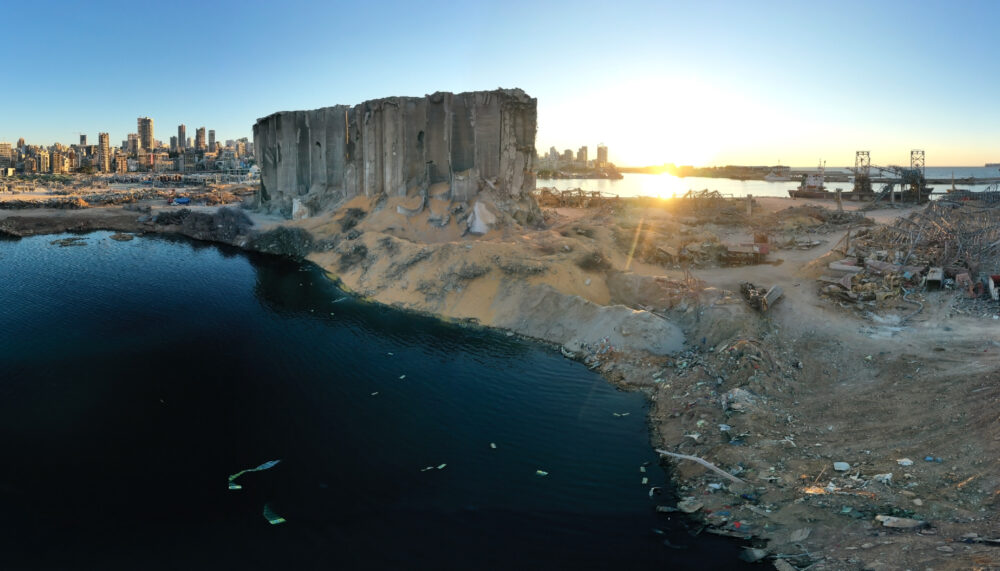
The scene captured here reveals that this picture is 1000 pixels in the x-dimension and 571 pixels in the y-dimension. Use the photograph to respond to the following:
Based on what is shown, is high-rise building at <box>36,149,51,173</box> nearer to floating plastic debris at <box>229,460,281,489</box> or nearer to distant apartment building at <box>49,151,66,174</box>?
distant apartment building at <box>49,151,66,174</box>

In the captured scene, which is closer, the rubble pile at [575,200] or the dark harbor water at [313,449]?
the dark harbor water at [313,449]

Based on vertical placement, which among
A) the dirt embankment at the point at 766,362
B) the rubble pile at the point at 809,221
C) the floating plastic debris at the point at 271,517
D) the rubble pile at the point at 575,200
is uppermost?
the rubble pile at the point at 575,200

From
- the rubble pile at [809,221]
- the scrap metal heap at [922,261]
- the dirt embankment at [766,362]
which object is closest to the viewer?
the dirt embankment at [766,362]

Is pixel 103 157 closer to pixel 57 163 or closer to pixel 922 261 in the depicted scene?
pixel 57 163

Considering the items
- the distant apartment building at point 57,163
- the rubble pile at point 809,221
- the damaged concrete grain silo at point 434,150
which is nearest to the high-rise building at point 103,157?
the distant apartment building at point 57,163

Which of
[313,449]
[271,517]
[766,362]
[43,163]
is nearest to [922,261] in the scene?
[766,362]

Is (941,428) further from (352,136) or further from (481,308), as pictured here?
(352,136)

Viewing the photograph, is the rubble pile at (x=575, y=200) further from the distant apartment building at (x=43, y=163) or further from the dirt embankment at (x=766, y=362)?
the distant apartment building at (x=43, y=163)

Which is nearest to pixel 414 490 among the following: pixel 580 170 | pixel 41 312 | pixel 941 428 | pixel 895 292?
pixel 941 428
